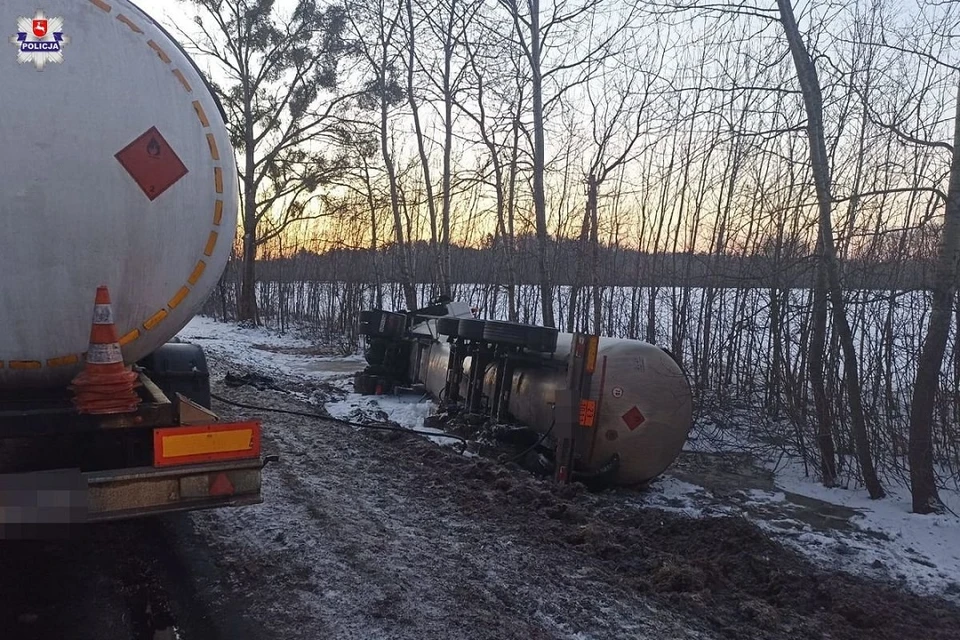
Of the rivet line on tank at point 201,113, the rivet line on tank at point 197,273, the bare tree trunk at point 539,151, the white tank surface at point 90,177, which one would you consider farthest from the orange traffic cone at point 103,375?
the bare tree trunk at point 539,151

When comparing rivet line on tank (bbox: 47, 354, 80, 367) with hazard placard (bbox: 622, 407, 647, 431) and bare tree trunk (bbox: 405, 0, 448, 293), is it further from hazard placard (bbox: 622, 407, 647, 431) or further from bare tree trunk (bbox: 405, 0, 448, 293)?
bare tree trunk (bbox: 405, 0, 448, 293)

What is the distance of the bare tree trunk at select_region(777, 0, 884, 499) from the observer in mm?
7258

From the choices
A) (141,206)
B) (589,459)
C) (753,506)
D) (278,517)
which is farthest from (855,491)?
(141,206)

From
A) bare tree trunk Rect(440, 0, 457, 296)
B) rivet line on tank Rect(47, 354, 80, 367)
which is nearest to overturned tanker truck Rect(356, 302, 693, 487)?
rivet line on tank Rect(47, 354, 80, 367)

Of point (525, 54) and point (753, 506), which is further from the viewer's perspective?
point (525, 54)

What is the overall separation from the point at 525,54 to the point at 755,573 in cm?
1298

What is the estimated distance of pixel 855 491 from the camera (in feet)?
24.3

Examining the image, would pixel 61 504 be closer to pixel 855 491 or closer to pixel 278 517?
pixel 278 517

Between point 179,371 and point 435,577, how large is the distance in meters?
2.21

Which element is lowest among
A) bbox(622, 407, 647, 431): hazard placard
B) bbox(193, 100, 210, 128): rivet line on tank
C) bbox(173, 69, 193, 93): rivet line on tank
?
bbox(622, 407, 647, 431): hazard placard

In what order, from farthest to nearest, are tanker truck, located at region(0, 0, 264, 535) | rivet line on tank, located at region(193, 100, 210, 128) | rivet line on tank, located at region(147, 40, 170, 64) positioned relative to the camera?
rivet line on tank, located at region(193, 100, 210, 128), rivet line on tank, located at region(147, 40, 170, 64), tanker truck, located at region(0, 0, 264, 535)

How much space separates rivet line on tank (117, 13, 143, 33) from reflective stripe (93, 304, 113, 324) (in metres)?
1.45

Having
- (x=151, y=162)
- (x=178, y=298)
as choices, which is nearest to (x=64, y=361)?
(x=178, y=298)

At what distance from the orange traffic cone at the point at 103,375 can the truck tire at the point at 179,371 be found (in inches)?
42.9
